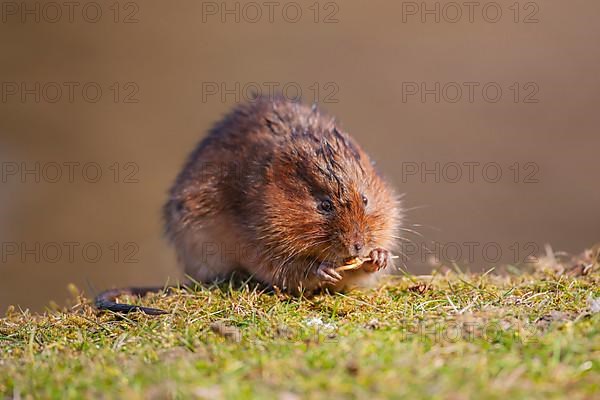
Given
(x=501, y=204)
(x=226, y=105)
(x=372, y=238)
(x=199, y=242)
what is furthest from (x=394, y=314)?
(x=226, y=105)

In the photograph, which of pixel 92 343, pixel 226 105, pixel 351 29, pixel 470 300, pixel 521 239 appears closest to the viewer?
pixel 92 343

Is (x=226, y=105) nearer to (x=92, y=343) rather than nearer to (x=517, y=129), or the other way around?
(x=517, y=129)

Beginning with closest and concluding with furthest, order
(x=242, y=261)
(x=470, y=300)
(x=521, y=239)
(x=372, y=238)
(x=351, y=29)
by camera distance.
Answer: (x=470, y=300) → (x=372, y=238) → (x=242, y=261) → (x=521, y=239) → (x=351, y=29)

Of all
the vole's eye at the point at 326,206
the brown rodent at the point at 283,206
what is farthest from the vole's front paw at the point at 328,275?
the vole's eye at the point at 326,206

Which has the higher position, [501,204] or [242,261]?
[242,261]

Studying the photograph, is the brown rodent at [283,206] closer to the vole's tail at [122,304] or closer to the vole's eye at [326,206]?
the vole's eye at [326,206]

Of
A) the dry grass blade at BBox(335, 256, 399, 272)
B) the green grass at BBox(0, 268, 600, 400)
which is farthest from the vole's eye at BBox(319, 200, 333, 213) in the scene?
the green grass at BBox(0, 268, 600, 400)

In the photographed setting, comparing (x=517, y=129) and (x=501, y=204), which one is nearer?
(x=501, y=204)

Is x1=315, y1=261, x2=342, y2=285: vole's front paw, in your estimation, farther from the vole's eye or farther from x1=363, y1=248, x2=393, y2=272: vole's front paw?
the vole's eye
